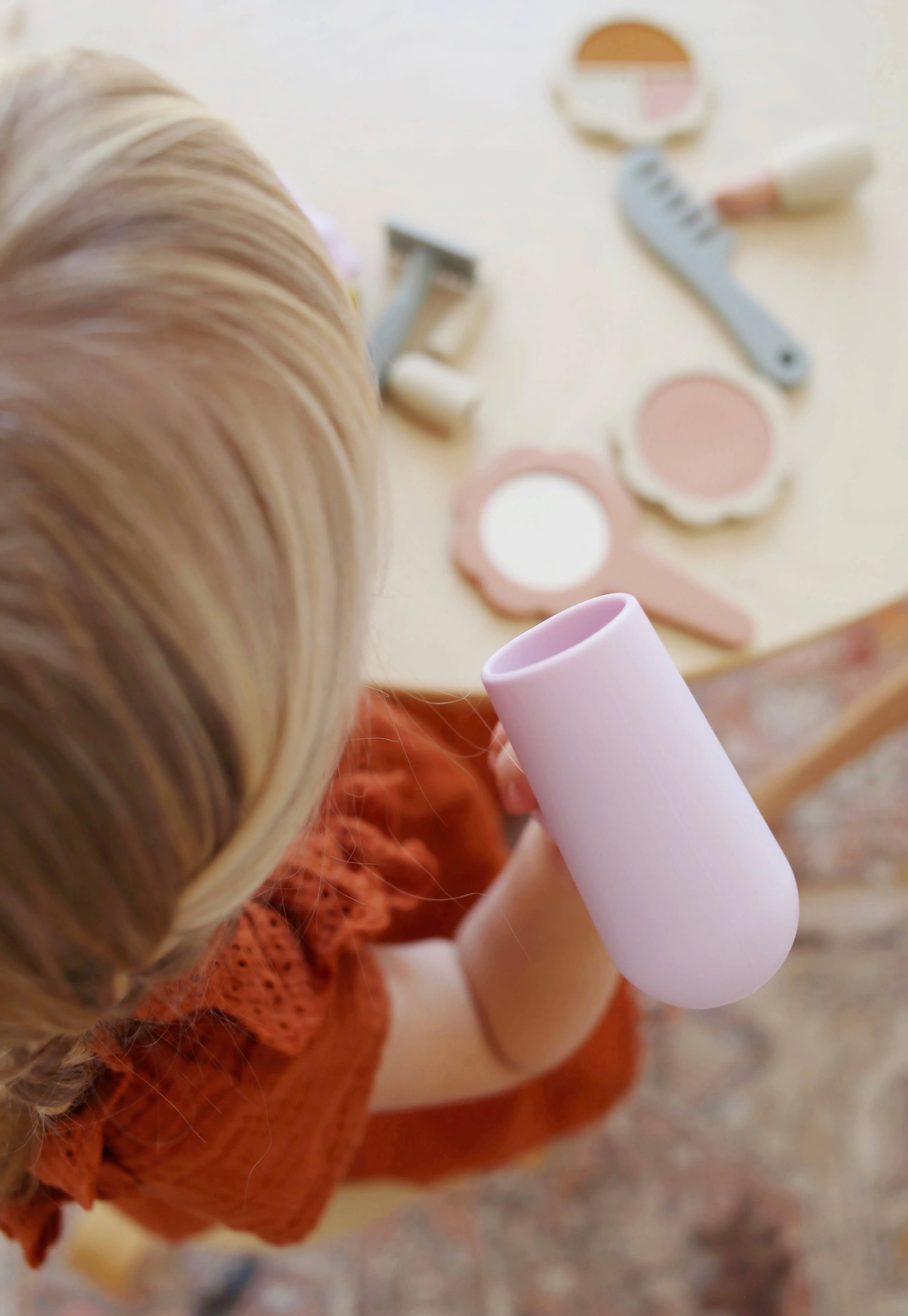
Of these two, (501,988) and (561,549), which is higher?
(561,549)

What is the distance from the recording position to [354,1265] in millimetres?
938

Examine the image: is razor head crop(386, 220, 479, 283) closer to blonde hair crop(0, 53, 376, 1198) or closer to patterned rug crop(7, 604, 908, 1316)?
blonde hair crop(0, 53, 376, 1198)

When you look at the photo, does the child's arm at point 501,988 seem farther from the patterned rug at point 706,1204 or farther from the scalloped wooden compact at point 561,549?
the patterned rug at point 706,1204

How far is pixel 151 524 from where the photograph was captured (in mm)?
264

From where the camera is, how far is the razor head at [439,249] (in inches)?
23.5

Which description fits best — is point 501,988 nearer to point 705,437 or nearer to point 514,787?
point 514,787

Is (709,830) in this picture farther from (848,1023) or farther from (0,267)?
(848,1023)

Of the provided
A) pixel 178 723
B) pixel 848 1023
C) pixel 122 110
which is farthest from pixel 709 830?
pixel 848 1023

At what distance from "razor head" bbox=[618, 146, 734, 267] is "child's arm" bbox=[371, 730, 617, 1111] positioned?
31 cm

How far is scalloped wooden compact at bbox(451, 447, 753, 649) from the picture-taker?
54cm

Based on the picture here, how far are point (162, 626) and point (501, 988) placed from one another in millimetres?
321

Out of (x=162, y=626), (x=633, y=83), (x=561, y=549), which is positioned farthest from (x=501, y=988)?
(x=633, y=83)

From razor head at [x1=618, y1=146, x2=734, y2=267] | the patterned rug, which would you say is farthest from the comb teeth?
the patterned rug

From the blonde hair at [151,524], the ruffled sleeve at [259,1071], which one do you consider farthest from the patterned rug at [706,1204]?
the blonde hair at [151,524]
